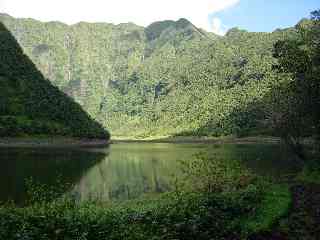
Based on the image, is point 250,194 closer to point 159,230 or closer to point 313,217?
point 313,217

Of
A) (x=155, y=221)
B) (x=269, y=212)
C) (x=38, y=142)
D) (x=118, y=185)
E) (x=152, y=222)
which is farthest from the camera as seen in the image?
(x=38, y=142)

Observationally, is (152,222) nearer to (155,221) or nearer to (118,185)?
(155,221)

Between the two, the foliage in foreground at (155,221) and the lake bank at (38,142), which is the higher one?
the foliage in foreground at (155,221)

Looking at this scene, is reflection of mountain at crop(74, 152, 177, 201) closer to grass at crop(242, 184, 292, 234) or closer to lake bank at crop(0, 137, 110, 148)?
grass at crop(242, 184, 292, 234)

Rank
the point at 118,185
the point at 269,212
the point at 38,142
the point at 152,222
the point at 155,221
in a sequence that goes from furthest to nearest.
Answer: the point at 38,142, the point at 118,185, the point at 269,212, the point at 155,221, the point at 152,222

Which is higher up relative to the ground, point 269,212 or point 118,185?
point 269,212

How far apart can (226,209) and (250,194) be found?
4.43 metres

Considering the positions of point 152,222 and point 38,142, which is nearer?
point 152,222

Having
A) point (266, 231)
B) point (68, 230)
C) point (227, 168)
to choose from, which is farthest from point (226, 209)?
point (227, 168)

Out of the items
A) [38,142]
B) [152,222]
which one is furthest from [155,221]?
[38,142]

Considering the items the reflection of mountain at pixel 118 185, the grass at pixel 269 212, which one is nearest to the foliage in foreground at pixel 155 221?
the grass at pixel 269 212

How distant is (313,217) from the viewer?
2317 cm

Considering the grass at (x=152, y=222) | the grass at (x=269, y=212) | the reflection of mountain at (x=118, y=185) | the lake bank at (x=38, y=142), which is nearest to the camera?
the grass at (x=152, y=222)

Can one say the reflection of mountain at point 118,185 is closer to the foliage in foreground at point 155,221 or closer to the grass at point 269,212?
the grass at point 269,212
